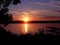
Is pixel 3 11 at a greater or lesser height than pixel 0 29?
greater

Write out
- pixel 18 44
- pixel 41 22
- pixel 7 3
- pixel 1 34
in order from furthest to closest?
pixel 41 22 → pixel 7 3 → pixel 1 34 → pixel 18 44

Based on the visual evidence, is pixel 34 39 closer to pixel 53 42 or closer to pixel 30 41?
pixel 30 41

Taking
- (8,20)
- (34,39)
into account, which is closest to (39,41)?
(34,39)

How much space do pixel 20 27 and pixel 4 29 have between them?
0.83 meters

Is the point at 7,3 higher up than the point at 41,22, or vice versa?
the point at 7,3

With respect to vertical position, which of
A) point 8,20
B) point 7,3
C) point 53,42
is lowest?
point 53,42

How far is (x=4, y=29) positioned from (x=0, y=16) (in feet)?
2.35

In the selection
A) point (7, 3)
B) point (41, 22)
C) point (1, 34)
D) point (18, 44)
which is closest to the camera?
point (18, 44)

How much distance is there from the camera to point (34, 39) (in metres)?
10.4

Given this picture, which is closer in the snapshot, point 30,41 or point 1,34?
point 30,41

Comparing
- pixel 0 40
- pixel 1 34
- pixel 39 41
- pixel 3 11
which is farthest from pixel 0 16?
pixel 39 41

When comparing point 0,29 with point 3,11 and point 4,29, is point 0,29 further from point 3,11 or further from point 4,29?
point 3,11

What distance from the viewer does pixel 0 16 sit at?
11.8 metres

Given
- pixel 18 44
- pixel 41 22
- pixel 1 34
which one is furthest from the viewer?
pixel 41 22
